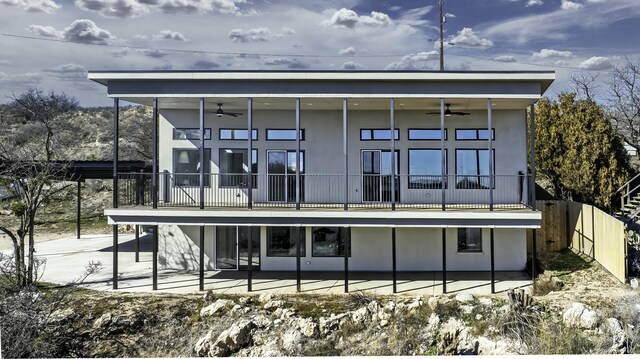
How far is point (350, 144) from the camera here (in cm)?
1537

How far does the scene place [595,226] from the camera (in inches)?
559

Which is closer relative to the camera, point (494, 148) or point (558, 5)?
point (558, 5)

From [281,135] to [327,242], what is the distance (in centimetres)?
395

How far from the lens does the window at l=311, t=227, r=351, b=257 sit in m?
14.8

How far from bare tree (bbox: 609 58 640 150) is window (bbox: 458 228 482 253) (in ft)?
38.3

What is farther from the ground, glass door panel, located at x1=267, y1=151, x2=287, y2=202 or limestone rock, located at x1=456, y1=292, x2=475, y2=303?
glass door panel, located at x1=267, y1=151, x2=287, y2=202

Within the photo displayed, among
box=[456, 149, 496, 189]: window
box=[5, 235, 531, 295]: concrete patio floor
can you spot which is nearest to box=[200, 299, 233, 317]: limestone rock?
box=[5, 235, 531, 295]: concrete patio floor

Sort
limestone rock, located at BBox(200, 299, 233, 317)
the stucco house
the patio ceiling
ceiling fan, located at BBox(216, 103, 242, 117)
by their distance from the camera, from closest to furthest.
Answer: limestone rock, located at BBox(200, 299, 233, 317) → the stucco house → the patio ceiling → ceiling fan, located at BBox(216, 103, 242, 117)

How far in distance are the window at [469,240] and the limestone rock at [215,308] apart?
7.67m

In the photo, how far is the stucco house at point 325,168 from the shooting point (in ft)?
42.7

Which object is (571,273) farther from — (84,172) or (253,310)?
(84,172)

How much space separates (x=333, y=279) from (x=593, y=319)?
681 centimetres

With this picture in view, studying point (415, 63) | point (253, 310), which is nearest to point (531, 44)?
point (415, 63)

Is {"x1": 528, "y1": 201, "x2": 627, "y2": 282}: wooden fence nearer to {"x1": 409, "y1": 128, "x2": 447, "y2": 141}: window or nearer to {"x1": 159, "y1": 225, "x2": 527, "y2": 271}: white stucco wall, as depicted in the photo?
{"x1": 159, "y1": 225, "x2": 527, "y2": 271}: white stucco wall
